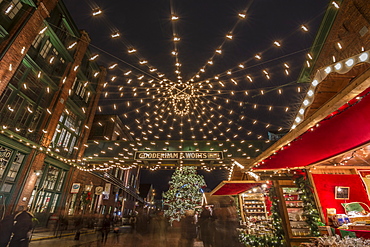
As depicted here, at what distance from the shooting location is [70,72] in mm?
14828

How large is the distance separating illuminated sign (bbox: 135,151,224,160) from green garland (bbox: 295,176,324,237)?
22.8ft

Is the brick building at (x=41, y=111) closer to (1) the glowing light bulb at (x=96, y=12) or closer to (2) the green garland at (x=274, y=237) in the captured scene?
(1) the glowing light bulb at (x=96, y=12)

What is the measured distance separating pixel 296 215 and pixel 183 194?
71.7 ft

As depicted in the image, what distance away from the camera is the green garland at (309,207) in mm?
7035

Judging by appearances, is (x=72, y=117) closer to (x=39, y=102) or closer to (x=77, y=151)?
(x=77, y=151)

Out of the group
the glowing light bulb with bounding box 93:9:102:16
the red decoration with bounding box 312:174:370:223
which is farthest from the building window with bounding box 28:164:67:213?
the red decoration with bounding box 312:174:370:223

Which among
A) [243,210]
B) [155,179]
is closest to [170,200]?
[243,210]

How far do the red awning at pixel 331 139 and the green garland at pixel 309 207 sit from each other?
6.13 ft

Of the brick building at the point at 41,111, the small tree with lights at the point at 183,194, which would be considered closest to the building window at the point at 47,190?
the brick building at the point at 41,111

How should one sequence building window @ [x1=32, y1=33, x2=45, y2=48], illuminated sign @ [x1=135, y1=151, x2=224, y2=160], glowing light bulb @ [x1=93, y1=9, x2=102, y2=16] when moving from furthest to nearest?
illuminated sign @ [x1=135, y1=151, x2=224, y2=160] < building window @ [x1=32, y1=33, x2=45, y2=48] < glowing light bulb @ [x1=93, y1=9, x2=102, y2=16]

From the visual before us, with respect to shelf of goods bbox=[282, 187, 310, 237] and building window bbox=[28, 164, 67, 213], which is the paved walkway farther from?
shelf of goods bbox=[282, 187, 310, 237]

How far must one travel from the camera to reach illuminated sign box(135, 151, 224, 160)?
14586mm

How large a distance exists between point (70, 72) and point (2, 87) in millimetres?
6025

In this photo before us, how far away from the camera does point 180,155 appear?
48.1 ft
